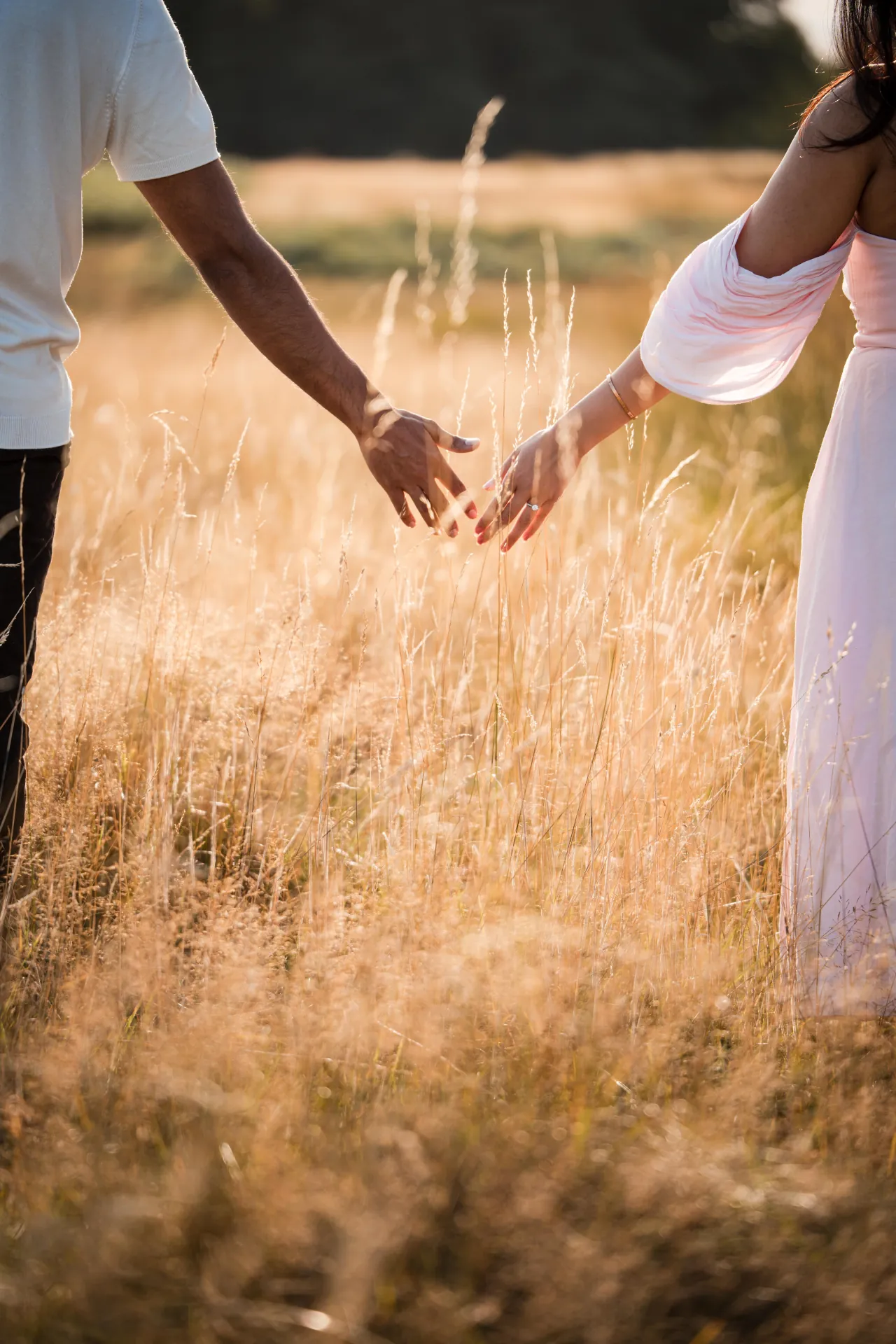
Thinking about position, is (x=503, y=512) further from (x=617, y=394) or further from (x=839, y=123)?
(x=839, y=123)

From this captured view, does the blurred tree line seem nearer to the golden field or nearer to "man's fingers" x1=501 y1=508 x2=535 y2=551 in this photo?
the golden field

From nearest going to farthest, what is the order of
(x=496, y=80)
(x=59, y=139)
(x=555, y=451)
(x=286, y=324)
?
(x=59, y=139)
(x=286, y=324)
(x=555, y=451)
(x=496, y=80)

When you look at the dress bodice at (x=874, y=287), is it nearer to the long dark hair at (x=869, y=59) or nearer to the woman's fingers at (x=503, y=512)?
the long dark hair at (x=869, y=59)

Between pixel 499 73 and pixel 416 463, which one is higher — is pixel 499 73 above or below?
above

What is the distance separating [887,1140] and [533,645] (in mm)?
1149

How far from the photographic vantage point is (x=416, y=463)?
6.94ft

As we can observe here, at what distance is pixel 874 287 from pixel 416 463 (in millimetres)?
848

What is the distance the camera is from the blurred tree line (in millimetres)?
53250

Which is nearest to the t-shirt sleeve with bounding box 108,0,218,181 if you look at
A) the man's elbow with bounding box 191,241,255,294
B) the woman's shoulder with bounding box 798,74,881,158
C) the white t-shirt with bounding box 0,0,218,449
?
the white t-shirt with bounding box 0,0,218,449

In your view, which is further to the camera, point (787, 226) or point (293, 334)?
point (293, 334)

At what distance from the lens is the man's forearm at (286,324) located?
1.97 meters

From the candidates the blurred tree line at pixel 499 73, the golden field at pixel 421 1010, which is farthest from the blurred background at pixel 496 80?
the golden field at pixel 421 1010

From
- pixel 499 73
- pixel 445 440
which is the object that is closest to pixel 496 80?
pixel 499 73

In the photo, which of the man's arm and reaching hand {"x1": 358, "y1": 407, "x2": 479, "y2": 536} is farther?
reaching hand {"x1": 358, "y1": 407, "x2": 479, "y2": 536}
